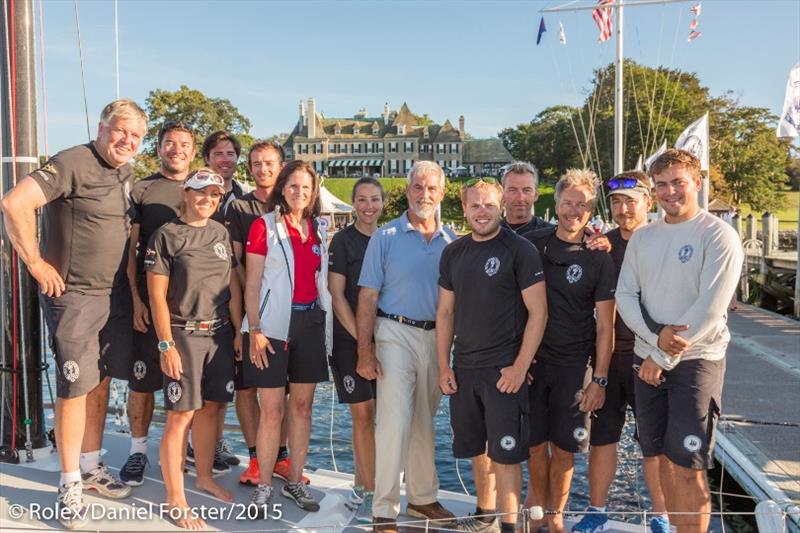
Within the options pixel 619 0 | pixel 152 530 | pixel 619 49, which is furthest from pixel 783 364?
pixel 619 0

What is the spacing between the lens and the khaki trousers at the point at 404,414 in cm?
455

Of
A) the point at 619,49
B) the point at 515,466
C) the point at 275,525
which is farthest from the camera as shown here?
the point at 619,49

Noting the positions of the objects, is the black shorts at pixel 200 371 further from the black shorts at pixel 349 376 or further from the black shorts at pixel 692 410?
the black shorts at pixel 692 410

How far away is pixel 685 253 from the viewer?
3.98 m

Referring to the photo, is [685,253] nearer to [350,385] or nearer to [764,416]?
[350,385]

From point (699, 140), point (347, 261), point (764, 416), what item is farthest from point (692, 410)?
point (699, 140)

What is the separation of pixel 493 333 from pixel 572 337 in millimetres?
581

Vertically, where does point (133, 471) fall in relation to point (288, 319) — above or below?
below

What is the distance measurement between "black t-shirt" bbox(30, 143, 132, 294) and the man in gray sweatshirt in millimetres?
3349

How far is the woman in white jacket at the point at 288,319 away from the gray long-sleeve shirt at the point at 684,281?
207 centimetres

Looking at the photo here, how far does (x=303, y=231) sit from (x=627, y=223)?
7.57 ft

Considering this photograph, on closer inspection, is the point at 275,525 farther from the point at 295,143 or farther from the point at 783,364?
the point at 295,143

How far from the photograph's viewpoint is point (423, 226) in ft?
15.5

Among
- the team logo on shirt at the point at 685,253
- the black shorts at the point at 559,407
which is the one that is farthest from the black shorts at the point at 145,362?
the team logo on shirt at the point at 685,253
